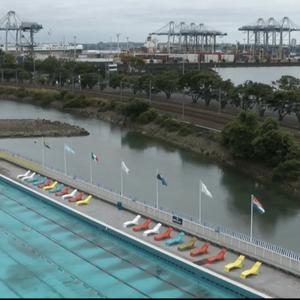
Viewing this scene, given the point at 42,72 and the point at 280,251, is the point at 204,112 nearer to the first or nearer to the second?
the point at 280,251

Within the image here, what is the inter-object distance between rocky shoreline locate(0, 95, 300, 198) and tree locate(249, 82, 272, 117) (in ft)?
16.6

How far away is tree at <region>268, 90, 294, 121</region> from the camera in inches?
1140

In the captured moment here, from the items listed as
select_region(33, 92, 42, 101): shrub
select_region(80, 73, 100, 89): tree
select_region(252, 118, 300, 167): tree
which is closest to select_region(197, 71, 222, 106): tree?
select_region(33, 92, 42, 101): shrub

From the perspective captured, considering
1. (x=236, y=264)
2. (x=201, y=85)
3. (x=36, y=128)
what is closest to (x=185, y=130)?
(x=36, y=128)

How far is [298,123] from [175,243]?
19.3 meters

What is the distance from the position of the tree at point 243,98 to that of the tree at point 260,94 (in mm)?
306

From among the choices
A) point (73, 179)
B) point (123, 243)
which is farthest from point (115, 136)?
point (123, 243)

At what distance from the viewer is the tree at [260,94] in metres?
31.6

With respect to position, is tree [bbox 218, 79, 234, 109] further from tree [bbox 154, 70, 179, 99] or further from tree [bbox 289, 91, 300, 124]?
tree [bbox 289, 91, 300, 124]

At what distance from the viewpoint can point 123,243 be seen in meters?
12.9

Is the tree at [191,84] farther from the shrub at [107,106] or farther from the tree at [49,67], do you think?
the tree at [49,67]

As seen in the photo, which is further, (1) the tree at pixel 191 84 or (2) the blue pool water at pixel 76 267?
(1) the tree at pixel 191 84

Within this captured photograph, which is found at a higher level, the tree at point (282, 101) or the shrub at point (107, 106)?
the tree at point (282, 101)

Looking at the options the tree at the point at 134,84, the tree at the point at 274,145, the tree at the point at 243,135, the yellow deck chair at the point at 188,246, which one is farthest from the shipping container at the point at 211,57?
the yellow deck chair at the point at 188,246
